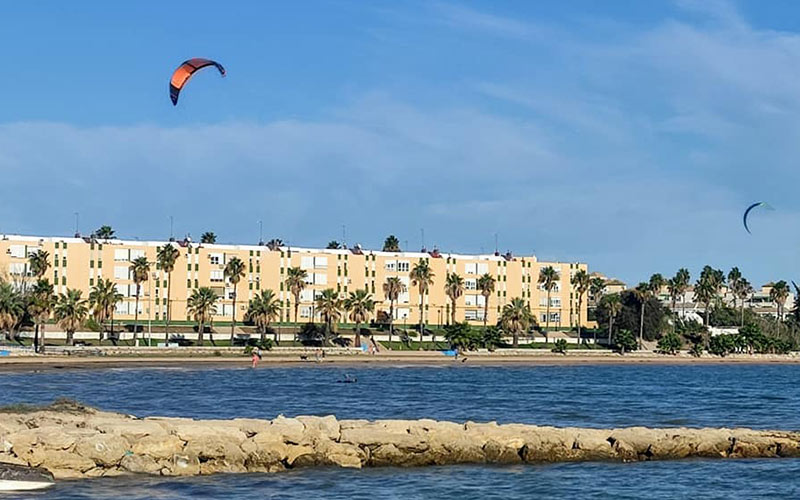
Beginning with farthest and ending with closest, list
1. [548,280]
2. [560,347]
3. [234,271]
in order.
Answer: [548,280] → [560,347] → [234,271]

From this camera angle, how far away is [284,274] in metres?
141

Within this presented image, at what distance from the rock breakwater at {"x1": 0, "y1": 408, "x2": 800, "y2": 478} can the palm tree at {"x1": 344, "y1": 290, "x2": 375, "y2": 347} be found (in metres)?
94.1

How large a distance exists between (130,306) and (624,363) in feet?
190

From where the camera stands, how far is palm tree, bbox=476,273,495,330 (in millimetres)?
145375

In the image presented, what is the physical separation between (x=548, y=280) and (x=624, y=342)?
12.2 m

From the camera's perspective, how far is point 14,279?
12775 cm

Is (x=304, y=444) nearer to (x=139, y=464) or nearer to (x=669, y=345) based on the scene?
(x=139, y=464)

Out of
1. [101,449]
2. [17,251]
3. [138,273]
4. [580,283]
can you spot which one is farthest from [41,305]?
[101,449]

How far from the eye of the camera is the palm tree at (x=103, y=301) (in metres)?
124

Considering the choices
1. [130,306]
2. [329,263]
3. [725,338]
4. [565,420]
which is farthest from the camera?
[725,338]

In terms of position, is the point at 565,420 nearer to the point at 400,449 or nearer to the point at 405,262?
the point at 400,449

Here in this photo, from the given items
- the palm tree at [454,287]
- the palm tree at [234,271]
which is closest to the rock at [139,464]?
the palm tree at [234,271]

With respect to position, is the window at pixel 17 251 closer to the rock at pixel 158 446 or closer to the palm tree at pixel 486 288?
the palm tree at pixel 486 288

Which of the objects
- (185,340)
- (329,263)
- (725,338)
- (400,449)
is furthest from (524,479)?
(725,338)
